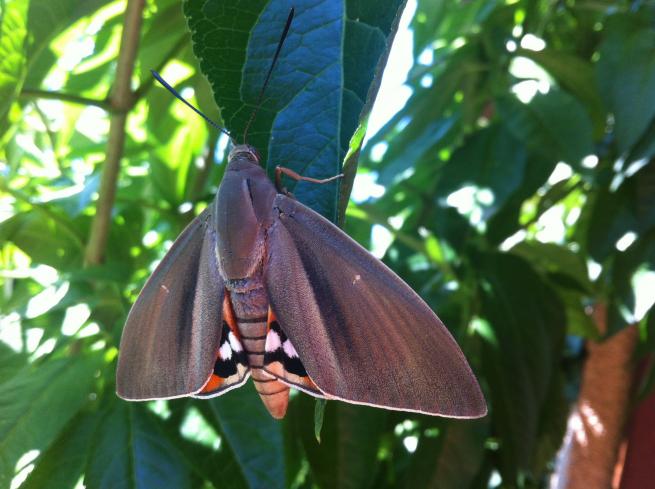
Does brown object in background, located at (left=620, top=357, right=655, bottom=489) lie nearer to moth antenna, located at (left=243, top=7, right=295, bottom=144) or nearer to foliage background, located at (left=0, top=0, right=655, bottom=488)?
foliage background, located at (left=0, top=0, right=655, bottom=488)

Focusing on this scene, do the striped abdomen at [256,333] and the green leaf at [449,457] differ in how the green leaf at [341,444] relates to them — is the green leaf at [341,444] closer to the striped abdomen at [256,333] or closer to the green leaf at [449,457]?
the green leaf at [449,457]

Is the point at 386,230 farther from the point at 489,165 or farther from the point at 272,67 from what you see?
the point at 272,67

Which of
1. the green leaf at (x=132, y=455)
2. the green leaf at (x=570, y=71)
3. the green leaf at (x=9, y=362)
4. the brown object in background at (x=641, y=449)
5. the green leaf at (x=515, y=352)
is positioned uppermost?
the green leaf at (x=570, y=71)

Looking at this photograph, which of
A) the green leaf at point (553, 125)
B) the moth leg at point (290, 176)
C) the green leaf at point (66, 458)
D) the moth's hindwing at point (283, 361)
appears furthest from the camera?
the green leaf at point (553, 125)

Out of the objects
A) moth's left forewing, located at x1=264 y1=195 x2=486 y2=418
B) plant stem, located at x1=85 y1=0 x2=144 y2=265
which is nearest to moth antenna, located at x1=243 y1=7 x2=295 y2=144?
moth's left forewing, located at x1=264 y1=195 x2=486 y2=418

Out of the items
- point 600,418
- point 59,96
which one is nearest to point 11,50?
point 59,96

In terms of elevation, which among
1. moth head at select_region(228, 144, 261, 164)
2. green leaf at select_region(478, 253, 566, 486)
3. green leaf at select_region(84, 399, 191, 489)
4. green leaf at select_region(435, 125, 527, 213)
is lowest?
green leaf at select_region(84, 399, 191, 489)

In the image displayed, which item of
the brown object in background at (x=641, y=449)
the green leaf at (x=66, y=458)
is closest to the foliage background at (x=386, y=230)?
the green leaf at (x=66, y=458)
